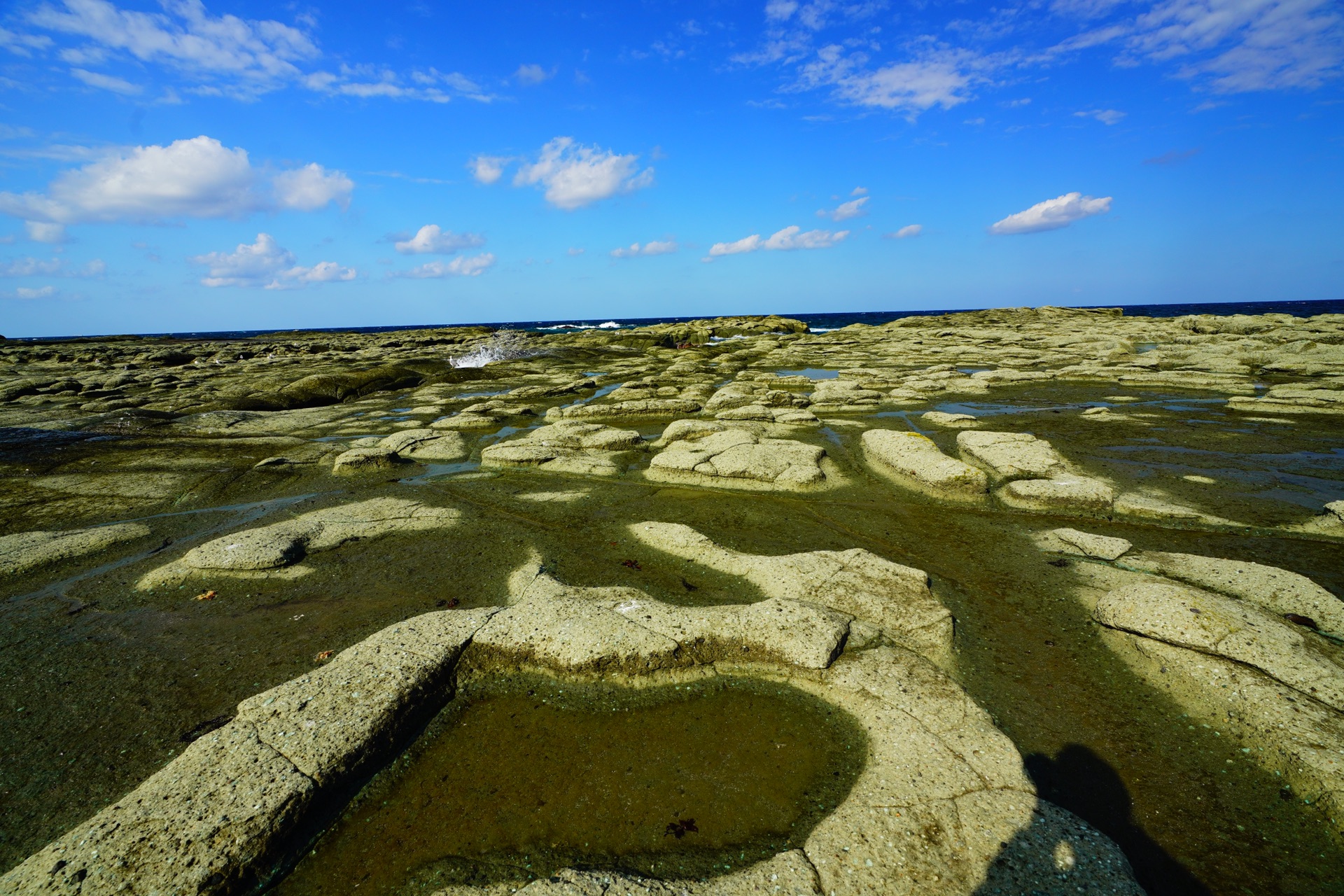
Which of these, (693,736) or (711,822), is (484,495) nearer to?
(693,736)

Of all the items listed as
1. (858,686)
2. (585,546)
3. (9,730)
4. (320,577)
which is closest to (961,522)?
(858,686)

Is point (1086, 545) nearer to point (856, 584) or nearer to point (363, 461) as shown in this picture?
point (856, 584)

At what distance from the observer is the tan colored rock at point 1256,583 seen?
4.62 meters

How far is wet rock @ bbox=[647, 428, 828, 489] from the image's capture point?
8977mm

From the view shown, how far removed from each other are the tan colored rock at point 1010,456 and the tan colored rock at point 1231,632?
3.77 metres

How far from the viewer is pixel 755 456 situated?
9.59 meters

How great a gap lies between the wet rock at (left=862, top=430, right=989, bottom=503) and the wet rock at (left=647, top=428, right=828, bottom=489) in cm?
108

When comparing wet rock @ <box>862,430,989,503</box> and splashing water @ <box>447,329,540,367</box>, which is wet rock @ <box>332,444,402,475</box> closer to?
wet rock @ <box>862,430,989,503</box>

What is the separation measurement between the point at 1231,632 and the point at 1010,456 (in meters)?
5.35

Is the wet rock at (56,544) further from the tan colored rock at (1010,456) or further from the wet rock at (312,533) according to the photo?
the tan colored rock at (1010,456)

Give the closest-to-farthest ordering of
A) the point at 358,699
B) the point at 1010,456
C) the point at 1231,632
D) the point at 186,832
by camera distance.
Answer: the point at 186,832, the point at 358,699, the point at 1231,632, the point at 1010,456

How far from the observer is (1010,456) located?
912cm

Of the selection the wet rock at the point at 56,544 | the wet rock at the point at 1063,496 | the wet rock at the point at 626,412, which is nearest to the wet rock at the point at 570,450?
the wet rock at the point at 626,412

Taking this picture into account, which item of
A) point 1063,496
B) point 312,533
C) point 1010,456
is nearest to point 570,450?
point 312,533
